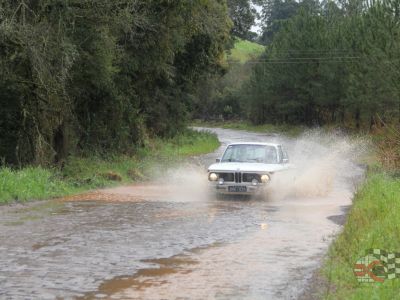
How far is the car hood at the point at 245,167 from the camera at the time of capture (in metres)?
17.6

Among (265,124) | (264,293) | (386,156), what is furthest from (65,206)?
(265,124)

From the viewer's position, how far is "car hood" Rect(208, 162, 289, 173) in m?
17.6

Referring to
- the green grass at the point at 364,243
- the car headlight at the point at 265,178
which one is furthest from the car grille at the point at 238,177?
the green grass at the point at 364,243

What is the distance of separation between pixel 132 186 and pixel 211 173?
16.3 feet

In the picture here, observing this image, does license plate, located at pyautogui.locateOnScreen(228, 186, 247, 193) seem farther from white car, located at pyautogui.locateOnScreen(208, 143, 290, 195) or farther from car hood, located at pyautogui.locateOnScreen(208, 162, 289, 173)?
car hood, located at pyautogui.locateOnScreen(208, 162, 289, 173)

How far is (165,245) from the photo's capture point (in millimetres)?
11578

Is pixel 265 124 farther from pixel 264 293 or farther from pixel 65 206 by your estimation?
pixel 264 293

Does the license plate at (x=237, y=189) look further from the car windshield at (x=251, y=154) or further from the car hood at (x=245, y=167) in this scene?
the car windshield at (x=251, y=154)

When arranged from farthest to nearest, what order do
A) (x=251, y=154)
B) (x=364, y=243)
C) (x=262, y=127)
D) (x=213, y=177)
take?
(x=262, y=127), (x=251, y=154), (x=213, y=177), (x=364, y=243)

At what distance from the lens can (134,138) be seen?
31.3m

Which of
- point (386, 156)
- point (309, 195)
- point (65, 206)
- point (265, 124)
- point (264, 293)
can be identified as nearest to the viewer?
point (264, 293)

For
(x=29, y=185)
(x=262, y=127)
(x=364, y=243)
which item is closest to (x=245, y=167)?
(x=29, y=185)

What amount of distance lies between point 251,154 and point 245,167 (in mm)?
1404

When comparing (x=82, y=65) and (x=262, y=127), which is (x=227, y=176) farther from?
(x=262, y=127)
